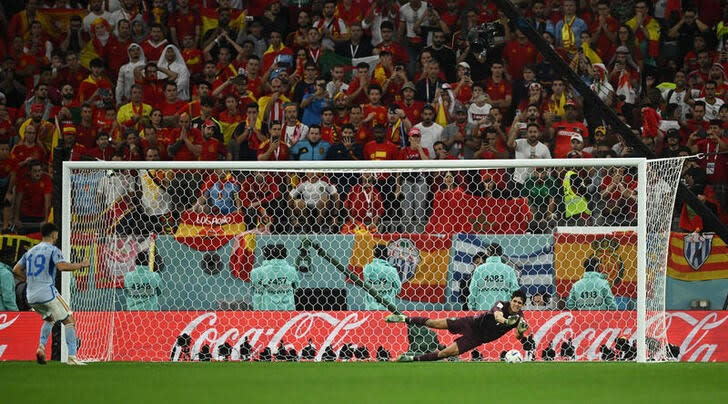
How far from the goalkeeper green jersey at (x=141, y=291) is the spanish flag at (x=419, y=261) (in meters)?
2.25

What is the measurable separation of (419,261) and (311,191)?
5.61ft

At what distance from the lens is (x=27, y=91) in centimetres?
1841

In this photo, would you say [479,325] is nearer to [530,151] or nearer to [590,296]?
[590,296]

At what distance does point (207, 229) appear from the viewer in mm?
13266

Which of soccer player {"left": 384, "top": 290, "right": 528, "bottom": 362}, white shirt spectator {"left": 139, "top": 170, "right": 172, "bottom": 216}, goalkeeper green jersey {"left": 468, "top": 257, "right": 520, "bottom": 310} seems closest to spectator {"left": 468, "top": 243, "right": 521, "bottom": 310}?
goalkeeper green jersey {"left": 468, "top": 257, "right": 520, "bottom": 310}

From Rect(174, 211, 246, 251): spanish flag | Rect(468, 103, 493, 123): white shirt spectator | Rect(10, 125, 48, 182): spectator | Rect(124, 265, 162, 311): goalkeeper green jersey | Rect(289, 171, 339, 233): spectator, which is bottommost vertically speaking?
Rect(124, 265, 162, 311): goalkeeper green jersey

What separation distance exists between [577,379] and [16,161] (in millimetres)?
9582

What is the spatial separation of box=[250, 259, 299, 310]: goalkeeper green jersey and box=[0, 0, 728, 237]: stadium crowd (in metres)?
0.82

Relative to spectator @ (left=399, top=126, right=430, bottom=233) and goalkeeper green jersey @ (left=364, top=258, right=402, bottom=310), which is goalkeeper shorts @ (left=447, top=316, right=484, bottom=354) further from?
spectator @ (left=399, top=126, right=430, bottom=233)

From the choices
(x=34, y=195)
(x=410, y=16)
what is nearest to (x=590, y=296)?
(x=410, y=16)

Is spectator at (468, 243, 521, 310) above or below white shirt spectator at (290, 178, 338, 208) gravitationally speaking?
below

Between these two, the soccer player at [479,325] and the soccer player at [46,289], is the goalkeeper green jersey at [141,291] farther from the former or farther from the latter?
the soccer player at [479,325]

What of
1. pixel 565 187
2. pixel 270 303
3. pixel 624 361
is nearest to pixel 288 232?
pixel 270 303

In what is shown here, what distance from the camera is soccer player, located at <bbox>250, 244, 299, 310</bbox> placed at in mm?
12914
